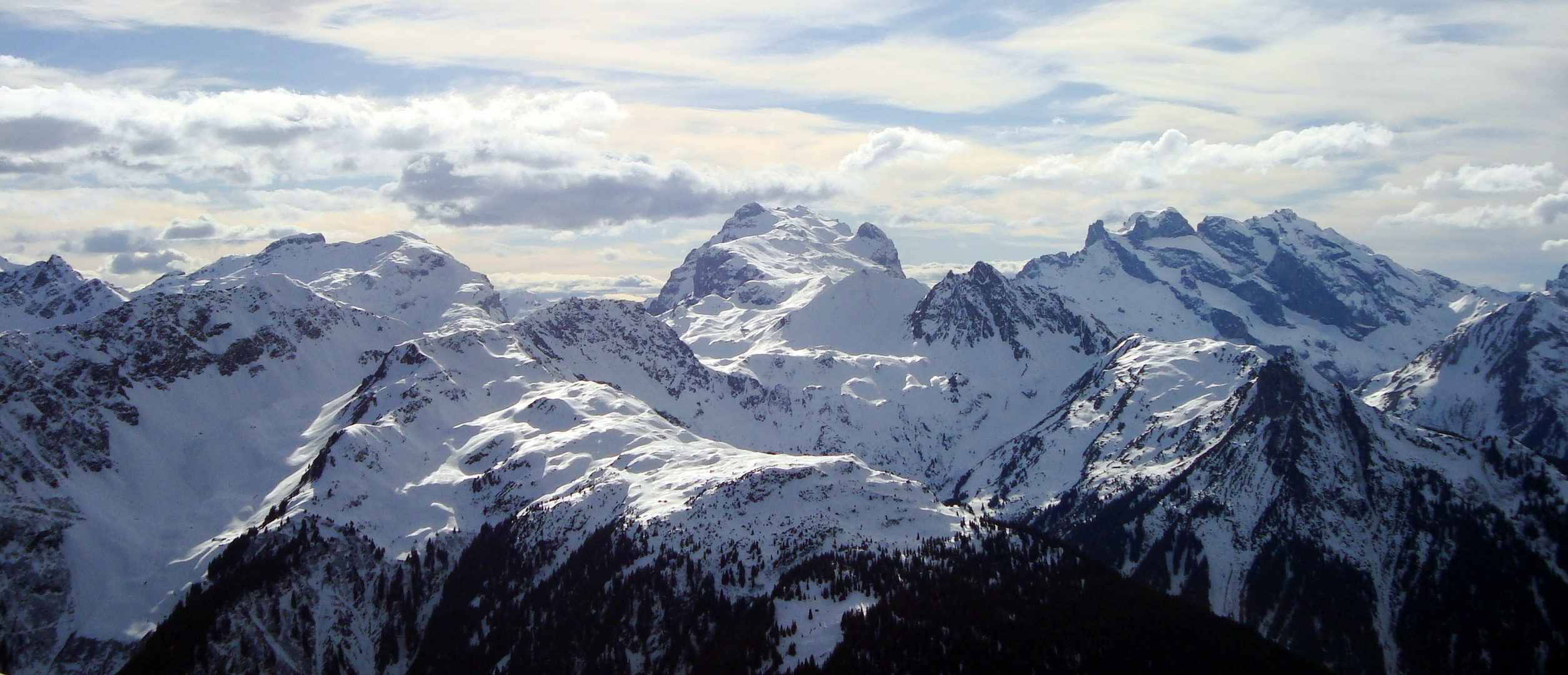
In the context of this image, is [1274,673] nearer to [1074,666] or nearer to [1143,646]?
[1143,646]

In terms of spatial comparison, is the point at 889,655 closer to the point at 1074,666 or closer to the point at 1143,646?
the point at 1074,666

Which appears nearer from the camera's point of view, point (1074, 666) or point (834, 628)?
point (1074, 666)

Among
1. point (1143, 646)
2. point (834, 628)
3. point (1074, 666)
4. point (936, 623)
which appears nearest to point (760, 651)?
point (834, 628)

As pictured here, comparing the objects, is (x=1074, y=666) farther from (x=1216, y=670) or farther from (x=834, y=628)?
(x=834, y=628)

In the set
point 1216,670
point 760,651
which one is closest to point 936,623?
point 760,651

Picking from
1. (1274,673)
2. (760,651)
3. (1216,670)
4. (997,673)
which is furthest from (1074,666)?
(760,651)

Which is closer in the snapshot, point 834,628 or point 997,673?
point 997,673
